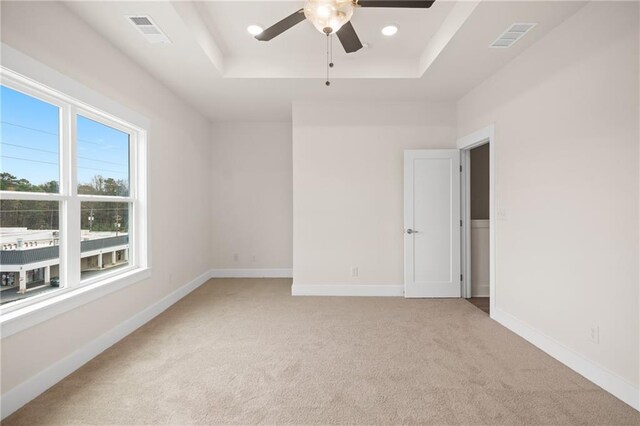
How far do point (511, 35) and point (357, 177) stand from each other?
7.57 ft

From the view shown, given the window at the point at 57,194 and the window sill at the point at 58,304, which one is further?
the window at the point at 57,194

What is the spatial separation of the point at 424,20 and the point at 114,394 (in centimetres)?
393

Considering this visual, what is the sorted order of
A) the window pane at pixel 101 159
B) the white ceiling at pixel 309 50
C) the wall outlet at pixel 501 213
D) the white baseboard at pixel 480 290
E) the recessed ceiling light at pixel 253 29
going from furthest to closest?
A: the white baseboard at pixel 480 290
the wall outlet at pixel 501 213
the recessed ceiling light at pixel 253 29
the window pane at pixel 101 159
the white ceiling at pixel 309 50

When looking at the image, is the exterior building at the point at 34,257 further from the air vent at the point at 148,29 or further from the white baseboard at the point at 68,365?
the air vent at the point at 148,29

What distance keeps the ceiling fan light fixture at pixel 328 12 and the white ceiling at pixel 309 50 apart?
34.1 inches

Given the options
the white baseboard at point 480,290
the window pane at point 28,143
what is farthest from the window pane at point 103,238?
the white baseboard at point 480,290

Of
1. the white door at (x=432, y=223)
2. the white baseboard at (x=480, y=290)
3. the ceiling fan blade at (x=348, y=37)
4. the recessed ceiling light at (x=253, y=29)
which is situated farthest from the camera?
the white baseboard at (x=480, y=290)

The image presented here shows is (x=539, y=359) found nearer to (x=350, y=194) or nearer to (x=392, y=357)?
(x=392, y=357)

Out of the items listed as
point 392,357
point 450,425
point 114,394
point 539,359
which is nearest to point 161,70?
point 114,394

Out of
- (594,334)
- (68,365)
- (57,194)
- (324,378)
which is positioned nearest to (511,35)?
(594,334)

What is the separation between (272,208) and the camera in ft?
17.7

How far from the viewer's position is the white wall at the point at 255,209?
5398mm

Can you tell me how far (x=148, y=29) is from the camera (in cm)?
252

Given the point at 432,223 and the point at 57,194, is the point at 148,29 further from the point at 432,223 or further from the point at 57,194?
the point at 432,223
